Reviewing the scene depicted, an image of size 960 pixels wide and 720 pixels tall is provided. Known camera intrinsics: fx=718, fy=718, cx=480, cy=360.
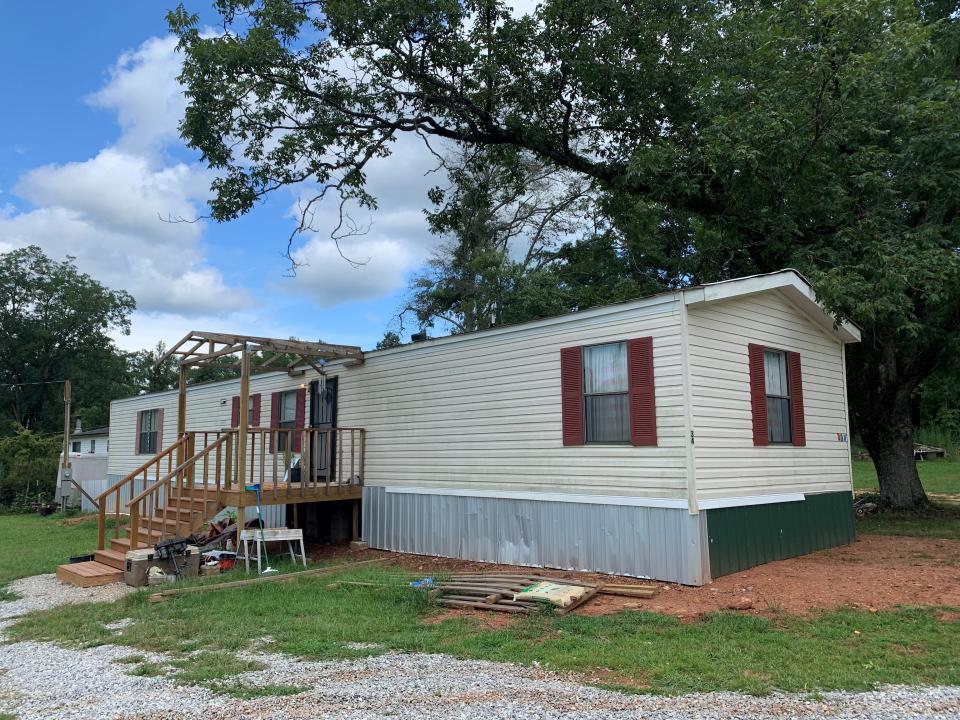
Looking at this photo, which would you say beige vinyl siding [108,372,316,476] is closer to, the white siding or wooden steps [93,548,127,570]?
the white siding

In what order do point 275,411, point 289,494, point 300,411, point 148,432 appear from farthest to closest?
point 148,432 < point 275,411 < point 300,411 < point 289,494

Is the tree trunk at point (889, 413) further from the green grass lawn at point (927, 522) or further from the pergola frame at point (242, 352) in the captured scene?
the pergola frame at point (242, 352)


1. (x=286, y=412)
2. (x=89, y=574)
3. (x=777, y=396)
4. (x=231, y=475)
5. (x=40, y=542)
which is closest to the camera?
(x=89, y=574)

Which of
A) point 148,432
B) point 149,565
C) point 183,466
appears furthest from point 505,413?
point 148,432

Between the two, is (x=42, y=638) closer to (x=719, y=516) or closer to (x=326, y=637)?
(x=326, y=637)

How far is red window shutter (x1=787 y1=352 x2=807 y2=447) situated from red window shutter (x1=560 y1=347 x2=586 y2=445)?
3.03 metres

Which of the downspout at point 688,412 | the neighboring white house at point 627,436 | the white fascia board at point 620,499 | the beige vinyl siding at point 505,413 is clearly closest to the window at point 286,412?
the beige vinyl siding at point 505,413

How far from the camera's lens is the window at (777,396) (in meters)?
9.11

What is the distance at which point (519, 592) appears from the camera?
22.9ft

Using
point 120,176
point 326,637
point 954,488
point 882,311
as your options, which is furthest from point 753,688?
point 954,488

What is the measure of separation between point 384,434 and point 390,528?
1.43 meters

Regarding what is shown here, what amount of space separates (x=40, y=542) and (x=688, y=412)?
43.1ft

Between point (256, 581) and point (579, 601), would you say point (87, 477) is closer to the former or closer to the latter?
point (256, 581)

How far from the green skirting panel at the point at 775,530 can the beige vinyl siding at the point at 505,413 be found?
804 millimetres
